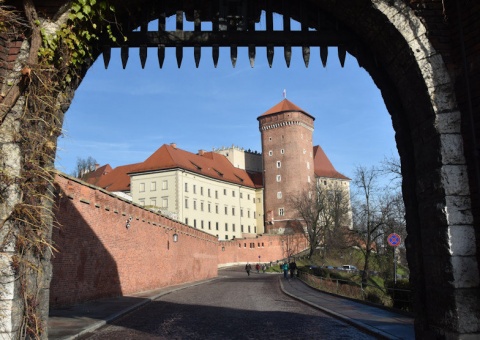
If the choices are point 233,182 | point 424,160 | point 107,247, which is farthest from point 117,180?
point 424,160

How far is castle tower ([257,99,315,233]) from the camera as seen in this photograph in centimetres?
8119

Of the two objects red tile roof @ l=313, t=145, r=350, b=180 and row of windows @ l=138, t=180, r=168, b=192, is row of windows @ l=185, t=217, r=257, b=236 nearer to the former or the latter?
row of windows @ l=138, t=180, r=168, b=192

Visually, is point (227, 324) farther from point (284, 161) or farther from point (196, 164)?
point (284, 161)

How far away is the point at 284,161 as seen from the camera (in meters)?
83.0

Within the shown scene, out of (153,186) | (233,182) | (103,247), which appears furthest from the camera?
(233,182)

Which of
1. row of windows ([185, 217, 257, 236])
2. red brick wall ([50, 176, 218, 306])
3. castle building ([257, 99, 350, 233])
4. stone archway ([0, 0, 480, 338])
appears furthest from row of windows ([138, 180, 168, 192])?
stone archway ([0, 0, 480, 338])

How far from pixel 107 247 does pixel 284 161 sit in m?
65.4

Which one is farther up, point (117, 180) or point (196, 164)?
point (196, 164)

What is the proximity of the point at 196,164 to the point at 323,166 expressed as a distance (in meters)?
31.6

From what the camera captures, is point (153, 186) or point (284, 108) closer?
point (153, 186)

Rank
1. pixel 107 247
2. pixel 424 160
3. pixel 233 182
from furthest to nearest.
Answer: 1. pixel 233 182
2. pixel 107 247
3. pixel 424 160

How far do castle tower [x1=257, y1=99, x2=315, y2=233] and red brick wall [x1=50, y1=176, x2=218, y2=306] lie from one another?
52080 mm

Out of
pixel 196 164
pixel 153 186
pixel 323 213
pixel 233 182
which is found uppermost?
pixel 196 164

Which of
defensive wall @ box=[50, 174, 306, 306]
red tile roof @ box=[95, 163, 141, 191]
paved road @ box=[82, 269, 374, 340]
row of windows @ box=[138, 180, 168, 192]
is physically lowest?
paved road @ box=[82, 269, 374, 340]
